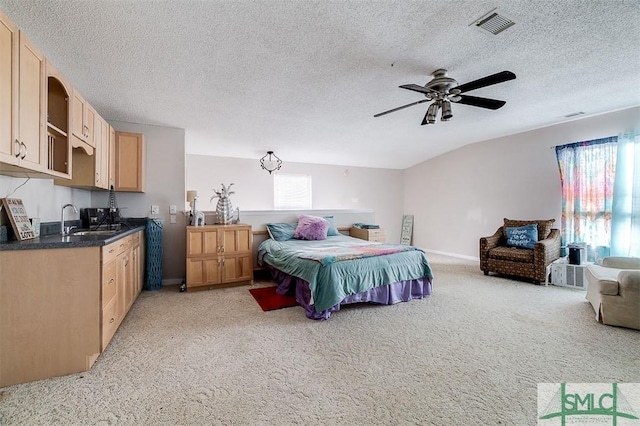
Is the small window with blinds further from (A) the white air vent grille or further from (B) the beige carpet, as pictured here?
(A) the white air vent grille

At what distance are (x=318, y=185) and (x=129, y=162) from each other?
161 inches

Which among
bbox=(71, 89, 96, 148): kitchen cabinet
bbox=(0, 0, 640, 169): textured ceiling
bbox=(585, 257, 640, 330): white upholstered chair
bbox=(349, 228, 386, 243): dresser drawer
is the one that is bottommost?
bbox=(585, 257, 640, 330): white upholstered chair

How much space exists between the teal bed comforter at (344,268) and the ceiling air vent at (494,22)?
93.2 inches

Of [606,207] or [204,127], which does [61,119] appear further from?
[606,207]

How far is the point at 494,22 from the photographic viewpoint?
2123 millimetres

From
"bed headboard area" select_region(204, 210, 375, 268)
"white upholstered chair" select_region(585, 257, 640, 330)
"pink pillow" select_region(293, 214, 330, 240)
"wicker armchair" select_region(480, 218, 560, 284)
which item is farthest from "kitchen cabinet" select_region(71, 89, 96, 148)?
"wicker armchair" select_region(480, 218, 560, 284)

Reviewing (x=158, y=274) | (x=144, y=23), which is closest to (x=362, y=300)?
(x=158, y=274)

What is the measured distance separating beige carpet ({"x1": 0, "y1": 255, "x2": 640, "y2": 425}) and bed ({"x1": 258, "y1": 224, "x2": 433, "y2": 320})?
20 centimetres

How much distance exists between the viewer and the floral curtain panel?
405 centimetres

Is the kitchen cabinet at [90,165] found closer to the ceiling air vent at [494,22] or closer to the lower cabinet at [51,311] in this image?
the lower cabinet at [51,311]

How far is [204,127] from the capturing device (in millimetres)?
4133

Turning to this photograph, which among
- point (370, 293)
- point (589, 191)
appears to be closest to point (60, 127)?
point (370, 293)

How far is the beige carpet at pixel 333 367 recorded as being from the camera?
151 centimetres

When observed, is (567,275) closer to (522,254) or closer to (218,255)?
(522,254)
